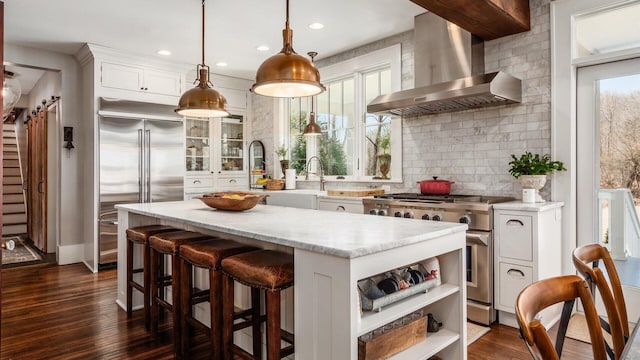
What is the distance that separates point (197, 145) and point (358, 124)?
8.57ft

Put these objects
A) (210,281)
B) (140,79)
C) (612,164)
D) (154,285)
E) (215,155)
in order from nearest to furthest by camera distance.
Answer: (210,281)
(154,285)
(612,164)
(140,79)
(215,155)

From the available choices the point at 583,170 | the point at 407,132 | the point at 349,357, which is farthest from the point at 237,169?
the point at 349,357

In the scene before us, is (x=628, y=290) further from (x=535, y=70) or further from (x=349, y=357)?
(x=349, y=357)

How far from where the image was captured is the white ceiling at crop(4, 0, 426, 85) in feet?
12.0

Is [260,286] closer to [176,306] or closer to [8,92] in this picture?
[176,306]

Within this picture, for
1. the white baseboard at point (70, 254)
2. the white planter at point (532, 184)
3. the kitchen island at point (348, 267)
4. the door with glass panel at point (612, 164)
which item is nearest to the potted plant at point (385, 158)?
the white planter at point (532, 184)

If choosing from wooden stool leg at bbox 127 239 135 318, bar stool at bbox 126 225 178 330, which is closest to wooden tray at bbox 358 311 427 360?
bar stool at bbox 126 225 178 330

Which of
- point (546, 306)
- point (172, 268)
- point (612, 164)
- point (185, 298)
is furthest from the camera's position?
point (612, 164)

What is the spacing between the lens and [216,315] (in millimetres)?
2174

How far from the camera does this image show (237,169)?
21.3 feet

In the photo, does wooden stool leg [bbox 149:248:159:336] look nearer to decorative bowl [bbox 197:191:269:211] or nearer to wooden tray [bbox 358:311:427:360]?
decorative bowl [bbox 197:191:269:211]

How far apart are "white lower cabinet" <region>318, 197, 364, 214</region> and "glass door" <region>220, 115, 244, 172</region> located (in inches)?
95.4

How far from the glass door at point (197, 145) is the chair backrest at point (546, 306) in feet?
18.1

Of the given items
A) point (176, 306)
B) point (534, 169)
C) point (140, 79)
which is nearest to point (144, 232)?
point (176, 306)
